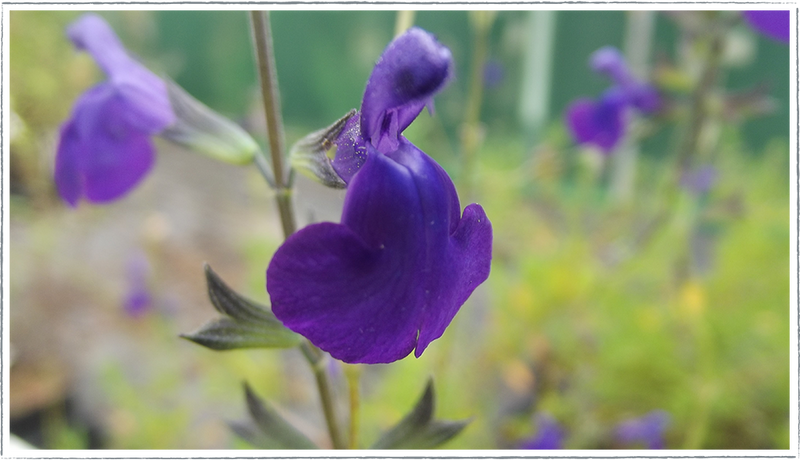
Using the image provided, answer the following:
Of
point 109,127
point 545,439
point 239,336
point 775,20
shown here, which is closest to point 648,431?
point 545,439

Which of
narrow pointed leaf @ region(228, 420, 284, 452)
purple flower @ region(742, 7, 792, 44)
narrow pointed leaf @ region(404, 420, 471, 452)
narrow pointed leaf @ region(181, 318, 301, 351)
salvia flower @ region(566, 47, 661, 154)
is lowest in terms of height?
narrow pointed leaf @ region(228, 420, 284, 452)

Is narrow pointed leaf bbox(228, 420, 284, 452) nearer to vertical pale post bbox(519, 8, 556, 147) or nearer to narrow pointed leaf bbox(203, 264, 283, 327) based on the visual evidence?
narrow pointed leaf bbox(203, 264, 283, 327)

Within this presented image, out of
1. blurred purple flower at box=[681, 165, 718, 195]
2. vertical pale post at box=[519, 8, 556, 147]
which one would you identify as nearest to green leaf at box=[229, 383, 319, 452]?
blurred purple flower at box=[681, 165, 718, 195]

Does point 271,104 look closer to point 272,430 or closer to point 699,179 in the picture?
point 272,430

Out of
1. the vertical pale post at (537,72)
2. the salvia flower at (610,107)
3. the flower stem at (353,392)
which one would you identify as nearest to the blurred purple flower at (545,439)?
the salvia flower at (610,107)

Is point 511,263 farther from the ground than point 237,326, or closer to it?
closer to it

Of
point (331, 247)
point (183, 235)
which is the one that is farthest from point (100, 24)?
point (183, 235)

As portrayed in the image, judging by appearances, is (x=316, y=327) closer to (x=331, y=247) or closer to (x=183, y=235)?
(x=331, y=247)
